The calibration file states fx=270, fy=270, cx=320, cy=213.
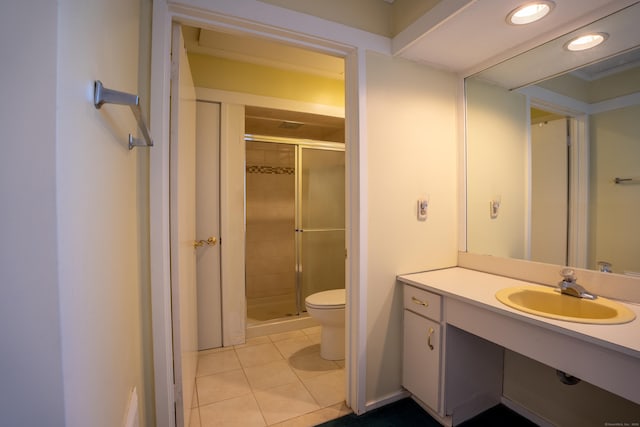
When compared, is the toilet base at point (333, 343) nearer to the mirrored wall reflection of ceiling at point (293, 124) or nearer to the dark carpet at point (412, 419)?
the dark carpet at point (412, 419)

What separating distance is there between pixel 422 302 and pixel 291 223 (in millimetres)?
2177

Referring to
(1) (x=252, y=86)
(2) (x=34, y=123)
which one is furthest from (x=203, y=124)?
(2) (x=34, y=123)

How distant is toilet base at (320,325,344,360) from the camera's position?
2162 millimetres

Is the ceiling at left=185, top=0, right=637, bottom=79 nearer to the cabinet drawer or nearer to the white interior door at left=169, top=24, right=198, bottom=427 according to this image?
the white interior door at left=169, top=24, right=198, bottom=427

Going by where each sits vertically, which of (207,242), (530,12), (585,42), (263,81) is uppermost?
(263,81)

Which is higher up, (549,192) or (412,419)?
(549,192)

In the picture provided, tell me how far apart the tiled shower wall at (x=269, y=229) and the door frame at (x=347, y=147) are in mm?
1900

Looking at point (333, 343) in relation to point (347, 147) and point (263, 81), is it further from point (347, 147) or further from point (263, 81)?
point (263, 81)

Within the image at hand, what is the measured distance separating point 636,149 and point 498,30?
0.85 meters

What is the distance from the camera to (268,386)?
183cm

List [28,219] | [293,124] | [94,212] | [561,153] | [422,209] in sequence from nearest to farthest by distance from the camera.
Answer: [28,219] < [94,212] < [561,153] < [422,209] < [293,124]

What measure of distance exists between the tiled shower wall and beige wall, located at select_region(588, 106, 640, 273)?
2.69 meters

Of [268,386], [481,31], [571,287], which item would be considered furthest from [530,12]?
[268,386]

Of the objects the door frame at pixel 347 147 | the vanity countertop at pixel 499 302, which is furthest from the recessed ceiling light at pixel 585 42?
the vanity countertop at pixel 499 302
